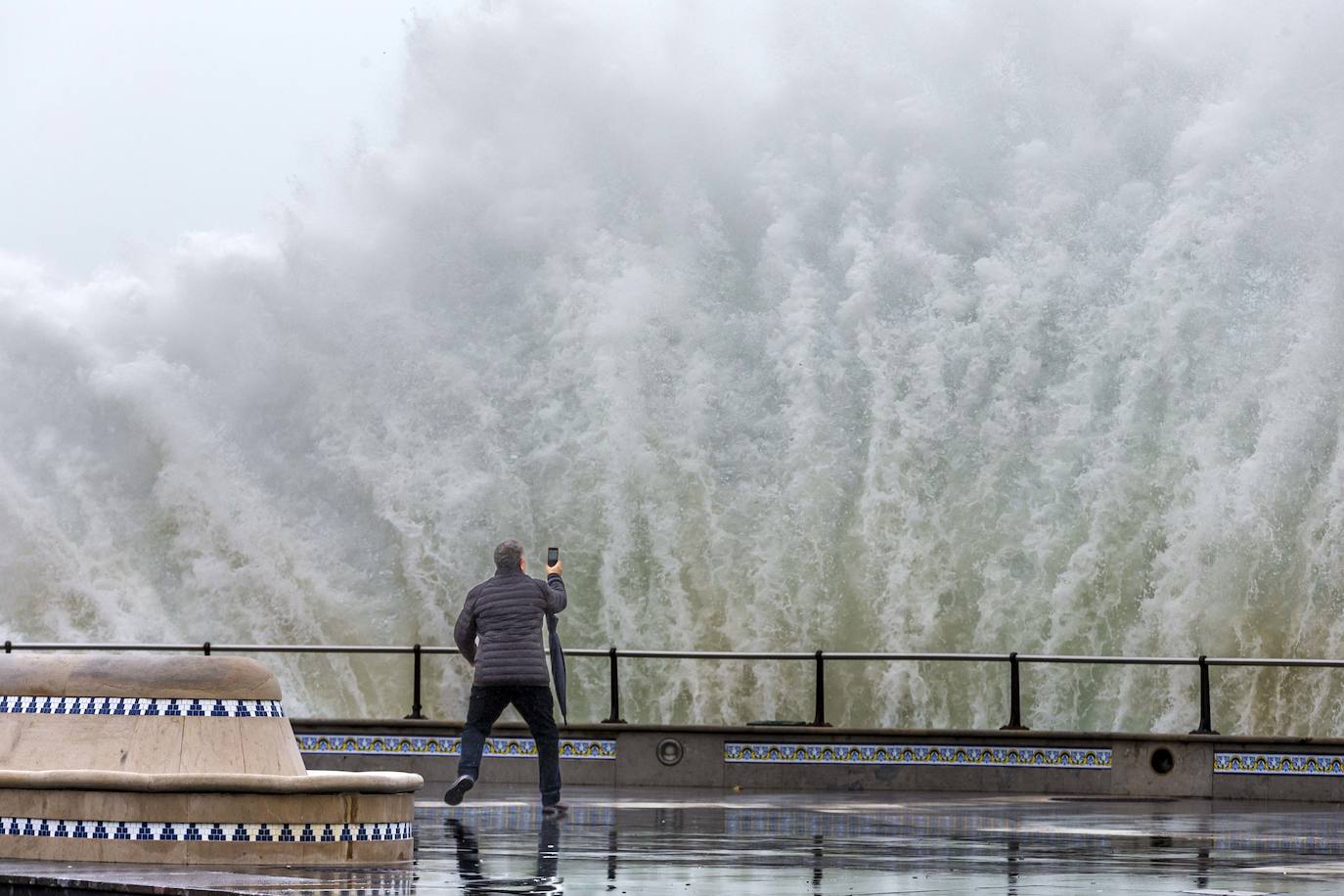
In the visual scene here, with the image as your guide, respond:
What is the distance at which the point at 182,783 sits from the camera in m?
8.41

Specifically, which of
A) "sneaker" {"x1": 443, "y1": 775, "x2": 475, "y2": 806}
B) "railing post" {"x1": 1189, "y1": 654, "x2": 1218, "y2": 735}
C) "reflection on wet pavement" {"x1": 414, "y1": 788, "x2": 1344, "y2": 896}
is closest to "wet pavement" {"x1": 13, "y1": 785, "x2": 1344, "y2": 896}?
"reflection on wet pavement" {"x1": 414, "y1": 788, "x2": 1344, "y2": 896}

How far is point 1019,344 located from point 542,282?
6509 millimetres

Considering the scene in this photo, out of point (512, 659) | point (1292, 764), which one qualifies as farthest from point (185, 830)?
point (1292, 764)

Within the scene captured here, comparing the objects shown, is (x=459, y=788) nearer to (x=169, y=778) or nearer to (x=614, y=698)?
(x=169, y=778)

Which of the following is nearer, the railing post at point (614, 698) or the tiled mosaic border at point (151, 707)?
the tiled mosaic border at point (151, 707)

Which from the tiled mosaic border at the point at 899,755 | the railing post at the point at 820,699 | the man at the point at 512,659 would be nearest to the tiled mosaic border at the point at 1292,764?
the tiled mosaic border at the point at 899,755

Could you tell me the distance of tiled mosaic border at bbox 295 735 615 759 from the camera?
691 inches

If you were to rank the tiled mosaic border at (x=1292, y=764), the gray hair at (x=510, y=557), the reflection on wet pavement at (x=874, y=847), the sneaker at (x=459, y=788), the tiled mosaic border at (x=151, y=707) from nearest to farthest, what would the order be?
the reflection on wet pavement at (x=874, y=847)
the tiled mosaic border at (x=151, y=707)
the sneaker at (x=459, y=788)
the gray hair at (x=510, y=557)
the tiled mosaic border at (x=1292, y=764)

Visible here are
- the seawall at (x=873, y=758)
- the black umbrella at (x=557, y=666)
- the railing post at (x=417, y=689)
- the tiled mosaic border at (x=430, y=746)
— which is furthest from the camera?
the tiled mosaic border at (x=430, y=746)

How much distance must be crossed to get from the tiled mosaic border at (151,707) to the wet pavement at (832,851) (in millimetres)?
641

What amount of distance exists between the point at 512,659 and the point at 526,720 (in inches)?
15.8

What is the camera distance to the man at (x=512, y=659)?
12.9m

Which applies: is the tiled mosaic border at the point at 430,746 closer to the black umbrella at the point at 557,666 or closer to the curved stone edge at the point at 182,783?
the black umbrella at the point at 557,666

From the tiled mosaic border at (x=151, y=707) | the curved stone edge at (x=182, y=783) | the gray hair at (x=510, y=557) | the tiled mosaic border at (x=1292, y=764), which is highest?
the gray hair at (x=510, y=557)
